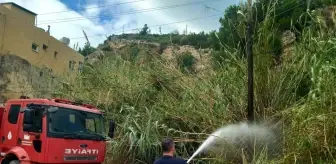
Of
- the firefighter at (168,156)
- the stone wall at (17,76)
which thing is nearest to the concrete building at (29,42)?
the stone wall at (17,76)

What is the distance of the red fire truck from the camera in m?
8.31

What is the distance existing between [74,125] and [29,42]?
22272 mm

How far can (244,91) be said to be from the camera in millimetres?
9195

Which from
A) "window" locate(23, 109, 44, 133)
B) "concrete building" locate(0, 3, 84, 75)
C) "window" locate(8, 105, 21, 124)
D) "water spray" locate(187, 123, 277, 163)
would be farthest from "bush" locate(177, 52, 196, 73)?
"concrete building" locate(0, 3, 84, 75)

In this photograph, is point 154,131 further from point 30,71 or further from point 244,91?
point 30,71

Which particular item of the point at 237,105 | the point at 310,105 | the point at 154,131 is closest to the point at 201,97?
the point at 237,105

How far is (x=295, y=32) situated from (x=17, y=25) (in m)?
22.6

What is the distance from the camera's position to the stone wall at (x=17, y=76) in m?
23.9

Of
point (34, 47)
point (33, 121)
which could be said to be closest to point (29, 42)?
point (34, 47)

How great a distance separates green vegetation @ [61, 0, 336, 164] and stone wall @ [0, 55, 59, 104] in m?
11.6

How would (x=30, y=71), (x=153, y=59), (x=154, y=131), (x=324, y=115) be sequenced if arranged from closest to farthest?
(x=324, y=115) → (x=154, y=131) → (x=153, y=59) → (x=30, y=71)

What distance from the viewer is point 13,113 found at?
9.33 meters

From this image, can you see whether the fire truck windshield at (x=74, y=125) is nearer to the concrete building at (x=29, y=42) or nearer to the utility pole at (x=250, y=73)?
the utility pole at (x=250, y=73)

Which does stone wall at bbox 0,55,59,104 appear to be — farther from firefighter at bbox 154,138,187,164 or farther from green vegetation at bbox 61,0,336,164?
firefighter at bbox 154,138,187,164
